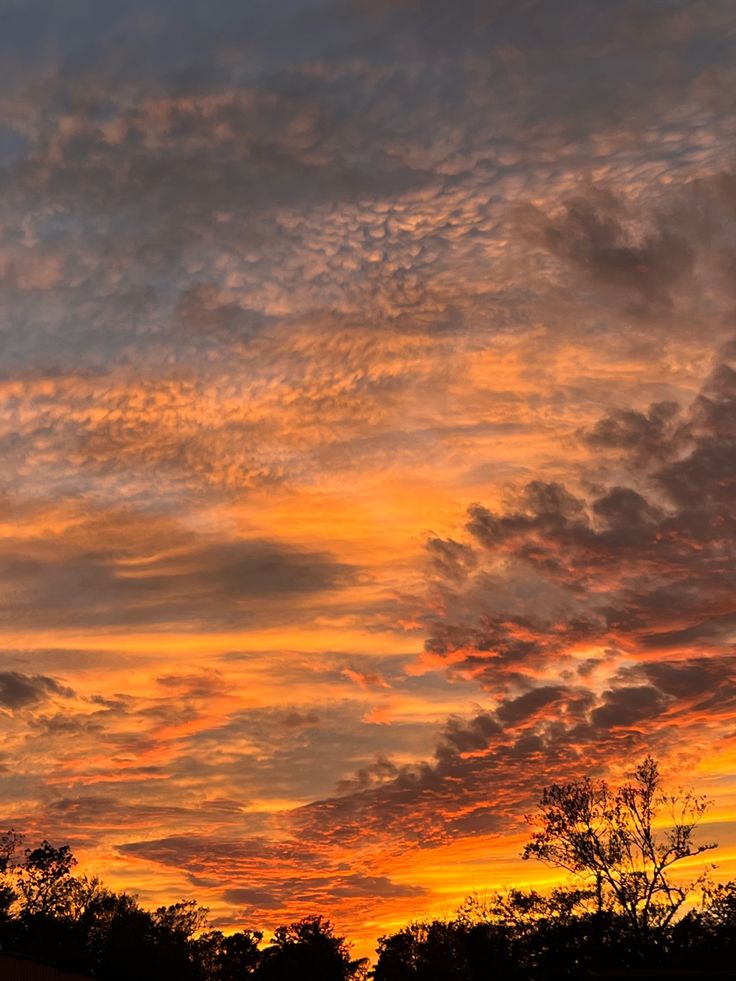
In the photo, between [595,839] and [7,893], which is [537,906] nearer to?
[595,839]

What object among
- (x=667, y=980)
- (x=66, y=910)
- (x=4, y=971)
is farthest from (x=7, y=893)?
(x=667, y=980)

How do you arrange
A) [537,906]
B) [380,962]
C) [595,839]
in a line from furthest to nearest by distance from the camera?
[380,962] < [537,906] < [595,839]

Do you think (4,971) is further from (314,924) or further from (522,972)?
(314,924)

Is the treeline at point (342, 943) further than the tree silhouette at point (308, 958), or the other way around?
the tree silhouette at point (308, 958)

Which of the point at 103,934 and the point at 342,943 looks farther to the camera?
the point at 342,943

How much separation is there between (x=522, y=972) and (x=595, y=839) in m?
29.4

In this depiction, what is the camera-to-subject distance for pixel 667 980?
168 ft

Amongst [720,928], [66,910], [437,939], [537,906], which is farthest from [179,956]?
[720,928]

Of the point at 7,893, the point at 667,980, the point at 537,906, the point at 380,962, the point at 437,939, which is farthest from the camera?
the point at 380,962

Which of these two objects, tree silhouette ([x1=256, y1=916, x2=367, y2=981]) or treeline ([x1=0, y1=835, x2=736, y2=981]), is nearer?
treeline ([x1=0, y1=835, x2=736, y2=981])

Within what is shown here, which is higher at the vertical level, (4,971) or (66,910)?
(66,910)

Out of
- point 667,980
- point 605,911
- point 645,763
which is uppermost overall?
point 645,763

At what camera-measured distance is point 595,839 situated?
70000mm

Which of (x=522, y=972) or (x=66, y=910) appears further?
(x=66, y=910)
